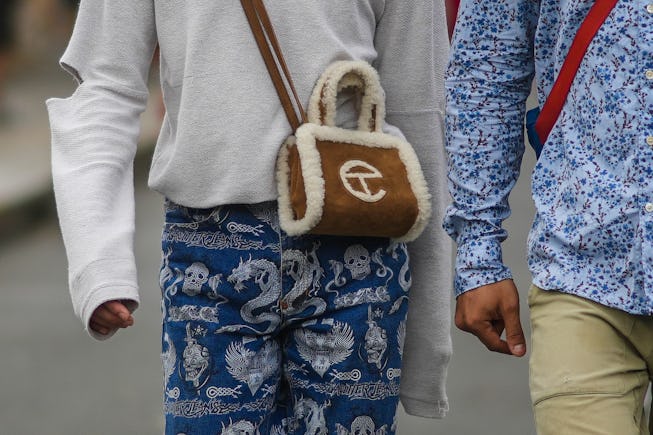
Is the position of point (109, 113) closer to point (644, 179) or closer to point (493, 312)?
point (493, 312)

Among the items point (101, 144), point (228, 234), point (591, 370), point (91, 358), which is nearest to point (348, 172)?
point (228, 234)

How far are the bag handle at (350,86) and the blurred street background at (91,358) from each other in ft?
9.77

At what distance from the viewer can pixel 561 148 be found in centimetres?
288

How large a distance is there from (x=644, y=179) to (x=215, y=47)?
1.01m

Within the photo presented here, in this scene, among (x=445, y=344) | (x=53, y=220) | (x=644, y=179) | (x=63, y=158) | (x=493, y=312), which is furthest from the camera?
(x=53, y=220)

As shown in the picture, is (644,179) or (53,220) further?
(53,220)

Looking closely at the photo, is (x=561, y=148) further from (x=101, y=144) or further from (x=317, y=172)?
(x=101, y=144)

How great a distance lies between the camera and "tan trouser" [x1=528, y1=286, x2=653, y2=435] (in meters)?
2.70

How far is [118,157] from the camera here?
3262 mm

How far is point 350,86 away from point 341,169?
0.20 meters

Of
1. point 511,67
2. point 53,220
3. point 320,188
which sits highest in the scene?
point 511,67

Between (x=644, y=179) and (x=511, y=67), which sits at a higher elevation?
(x=511, y=67)

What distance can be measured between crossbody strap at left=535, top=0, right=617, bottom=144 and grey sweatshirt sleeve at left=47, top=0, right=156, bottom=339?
0.95 metres

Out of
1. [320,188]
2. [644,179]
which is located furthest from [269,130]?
[644,179]
